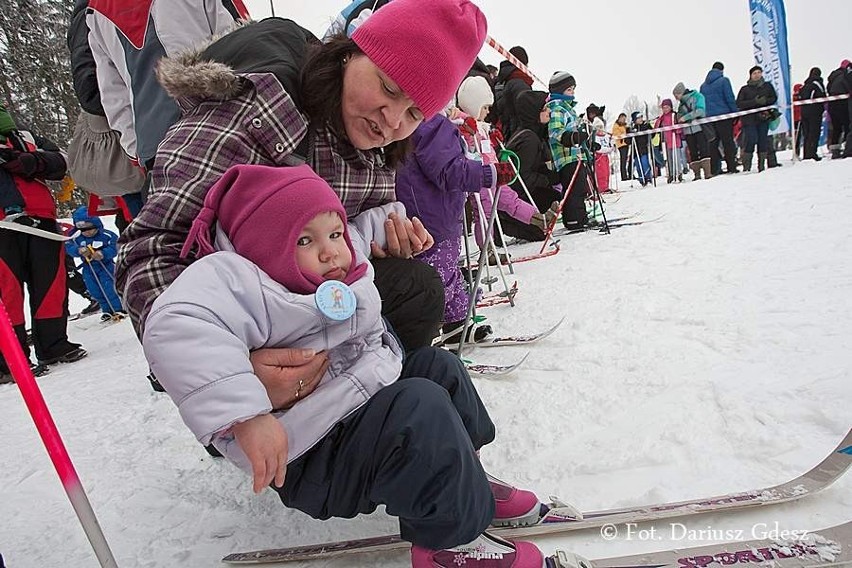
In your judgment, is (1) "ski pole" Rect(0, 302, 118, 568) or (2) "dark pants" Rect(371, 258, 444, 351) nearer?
(1) "ski pole" Rect(0, 302, 118, 568)

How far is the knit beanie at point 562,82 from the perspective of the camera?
19.8 ft

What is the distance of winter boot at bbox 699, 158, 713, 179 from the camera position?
32.2 feet

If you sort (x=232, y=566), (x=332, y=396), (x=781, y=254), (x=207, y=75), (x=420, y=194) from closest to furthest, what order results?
(x=332, y=396) < (x=207, y=75) < (x=232, y=566) < (x=420, y=194) < (x=781, y=254)

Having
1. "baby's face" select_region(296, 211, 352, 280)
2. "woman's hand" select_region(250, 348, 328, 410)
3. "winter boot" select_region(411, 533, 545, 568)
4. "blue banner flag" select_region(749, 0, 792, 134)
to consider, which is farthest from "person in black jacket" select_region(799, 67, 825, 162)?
"woman's hand" select_region(250, 348, 328, 410)

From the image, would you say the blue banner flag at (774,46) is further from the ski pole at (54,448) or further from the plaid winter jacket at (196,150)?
the ski pole at (54,448)

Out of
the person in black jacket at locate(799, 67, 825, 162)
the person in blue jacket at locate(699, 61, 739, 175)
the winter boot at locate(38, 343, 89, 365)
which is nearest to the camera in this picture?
the winter boot at locate(38, 343, 89, 365)

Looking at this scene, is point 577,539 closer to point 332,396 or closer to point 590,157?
point 332,396

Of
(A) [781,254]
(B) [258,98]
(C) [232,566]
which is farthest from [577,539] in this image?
(A) [781,254]

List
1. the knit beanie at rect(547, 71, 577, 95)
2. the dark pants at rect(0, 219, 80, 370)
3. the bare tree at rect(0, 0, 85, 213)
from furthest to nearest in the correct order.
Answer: the bare tree at rect(0, 0, 85, 213), the knit beanie at rect(547, 71, 577, 95), the dark pants at rect(0, 219, 80, 370)

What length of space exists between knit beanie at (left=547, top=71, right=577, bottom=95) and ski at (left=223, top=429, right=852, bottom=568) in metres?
5.46

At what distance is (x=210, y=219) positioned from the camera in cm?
110

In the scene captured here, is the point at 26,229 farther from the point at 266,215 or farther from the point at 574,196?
the point at 574,196

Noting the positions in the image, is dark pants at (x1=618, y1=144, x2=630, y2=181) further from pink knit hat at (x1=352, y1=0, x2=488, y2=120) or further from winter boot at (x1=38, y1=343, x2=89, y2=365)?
pink knit hat at (x1=352, y1=0, x2=488, y2=120)

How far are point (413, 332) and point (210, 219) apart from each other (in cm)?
76
